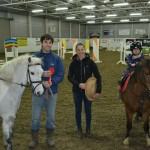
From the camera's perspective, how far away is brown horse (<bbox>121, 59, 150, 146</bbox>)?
3.60 metres

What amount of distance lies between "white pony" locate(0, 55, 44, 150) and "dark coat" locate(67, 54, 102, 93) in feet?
3.50

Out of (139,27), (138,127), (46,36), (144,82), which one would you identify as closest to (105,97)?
(138,127)

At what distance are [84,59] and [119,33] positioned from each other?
136 ft

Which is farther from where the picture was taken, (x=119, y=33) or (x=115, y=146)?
(x=119, y=33)

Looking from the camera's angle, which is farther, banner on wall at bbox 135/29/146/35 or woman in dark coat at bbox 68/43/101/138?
banner on wall at bbox 135/29/146/35

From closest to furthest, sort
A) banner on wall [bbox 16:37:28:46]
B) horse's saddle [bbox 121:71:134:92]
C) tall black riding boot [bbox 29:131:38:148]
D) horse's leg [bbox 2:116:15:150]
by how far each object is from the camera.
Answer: horse's leg [bbox 2:116:15:150] < tall black riding boot [bbox 29:131:38:148] < horse's saddle [bbox 121:71:134:92] < banner on wall [bbox 16:37:28:46]

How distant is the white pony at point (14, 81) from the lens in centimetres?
323

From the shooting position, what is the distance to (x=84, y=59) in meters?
4.11

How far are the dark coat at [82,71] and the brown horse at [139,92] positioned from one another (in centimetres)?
60

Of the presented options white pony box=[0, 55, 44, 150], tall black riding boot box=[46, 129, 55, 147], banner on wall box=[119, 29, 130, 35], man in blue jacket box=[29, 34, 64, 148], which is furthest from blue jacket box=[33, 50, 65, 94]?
banner on wall box=[119, 29, 130, 35]

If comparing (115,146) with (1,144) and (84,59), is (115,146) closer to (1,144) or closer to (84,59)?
(84,59)

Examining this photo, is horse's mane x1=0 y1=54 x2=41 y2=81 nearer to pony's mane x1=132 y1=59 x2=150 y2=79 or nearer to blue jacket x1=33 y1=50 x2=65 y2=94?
blue jacket x1=33 y1=50 x2=65 y2=94

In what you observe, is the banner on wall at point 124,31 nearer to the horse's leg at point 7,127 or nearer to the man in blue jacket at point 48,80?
the man in blue jacket at point 48,80

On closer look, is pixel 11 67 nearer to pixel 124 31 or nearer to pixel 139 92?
pixel 139 92
